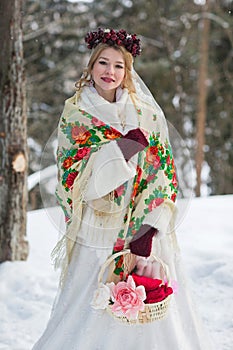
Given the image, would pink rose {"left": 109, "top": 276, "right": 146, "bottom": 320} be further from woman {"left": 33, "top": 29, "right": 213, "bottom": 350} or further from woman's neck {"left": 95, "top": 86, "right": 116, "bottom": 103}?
woman's neck {"left": 95, "top": 86, "right": 116, "bottom": 103}

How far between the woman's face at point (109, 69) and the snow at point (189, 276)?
60cm

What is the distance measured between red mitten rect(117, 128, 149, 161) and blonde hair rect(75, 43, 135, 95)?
1.23ft

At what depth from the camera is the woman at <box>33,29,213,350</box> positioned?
2.04m

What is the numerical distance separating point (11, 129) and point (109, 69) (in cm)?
193

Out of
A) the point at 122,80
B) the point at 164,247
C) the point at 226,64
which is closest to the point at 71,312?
the point at 164,247

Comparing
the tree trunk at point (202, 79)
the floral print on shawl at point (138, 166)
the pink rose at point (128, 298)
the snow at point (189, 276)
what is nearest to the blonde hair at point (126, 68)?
the floral print on shawl at point (138, 166)

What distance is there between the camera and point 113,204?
2.10m

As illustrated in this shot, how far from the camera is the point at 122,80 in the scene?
2293 mm

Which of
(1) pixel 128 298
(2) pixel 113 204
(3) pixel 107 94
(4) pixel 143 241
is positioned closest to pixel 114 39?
(3) pixel 107 94

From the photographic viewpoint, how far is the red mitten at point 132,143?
196 centimetres

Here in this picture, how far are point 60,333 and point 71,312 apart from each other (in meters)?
0.11

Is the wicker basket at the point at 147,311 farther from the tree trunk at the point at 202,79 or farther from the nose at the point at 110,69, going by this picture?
the tree trunk at the point at 202,79

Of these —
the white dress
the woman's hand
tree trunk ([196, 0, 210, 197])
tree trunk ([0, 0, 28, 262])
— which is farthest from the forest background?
the woman's hand

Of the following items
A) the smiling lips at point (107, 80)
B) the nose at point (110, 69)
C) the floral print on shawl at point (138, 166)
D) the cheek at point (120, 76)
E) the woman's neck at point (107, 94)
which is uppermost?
the nose at point (110, 69)
